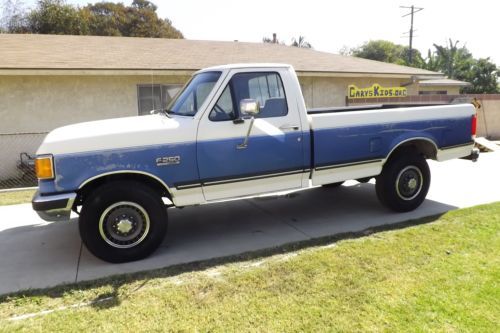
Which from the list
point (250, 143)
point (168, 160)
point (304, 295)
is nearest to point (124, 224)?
point (168, 160)

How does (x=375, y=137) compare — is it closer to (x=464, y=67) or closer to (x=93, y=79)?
(x=93, y=79)

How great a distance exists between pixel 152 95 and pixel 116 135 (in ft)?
26.1

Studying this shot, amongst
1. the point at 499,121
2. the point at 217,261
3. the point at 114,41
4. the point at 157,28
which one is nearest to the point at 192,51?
the point at 114,41

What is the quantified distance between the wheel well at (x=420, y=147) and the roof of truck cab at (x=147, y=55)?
23.6ft

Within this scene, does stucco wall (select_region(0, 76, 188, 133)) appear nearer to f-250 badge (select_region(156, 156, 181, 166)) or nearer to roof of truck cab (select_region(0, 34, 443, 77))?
roof of truck cab (select_region(0, 34, 443, 77))

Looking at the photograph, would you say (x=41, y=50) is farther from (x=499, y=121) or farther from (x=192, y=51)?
(x=499, y=121)

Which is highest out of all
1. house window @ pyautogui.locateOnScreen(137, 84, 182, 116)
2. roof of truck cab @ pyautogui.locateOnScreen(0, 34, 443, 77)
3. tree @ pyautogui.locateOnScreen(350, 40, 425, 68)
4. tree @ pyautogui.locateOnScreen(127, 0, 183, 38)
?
tree @ pyautogui.locateOnScreen(350, 40, 425, 68)

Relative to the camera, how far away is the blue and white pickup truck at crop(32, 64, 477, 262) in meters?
4.31

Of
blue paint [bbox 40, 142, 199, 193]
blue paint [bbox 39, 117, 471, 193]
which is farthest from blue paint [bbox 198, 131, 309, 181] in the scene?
blue paint [bbox 40, 142, 199, 193]

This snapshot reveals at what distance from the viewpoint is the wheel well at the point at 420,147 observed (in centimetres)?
598

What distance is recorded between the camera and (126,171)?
4.40 meters

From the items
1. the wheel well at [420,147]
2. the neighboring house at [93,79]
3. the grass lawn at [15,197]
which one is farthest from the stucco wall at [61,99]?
the wheel well at [420,147]

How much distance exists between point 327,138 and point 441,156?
216 cm

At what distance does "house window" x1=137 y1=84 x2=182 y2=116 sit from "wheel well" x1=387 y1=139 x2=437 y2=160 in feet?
25.3
